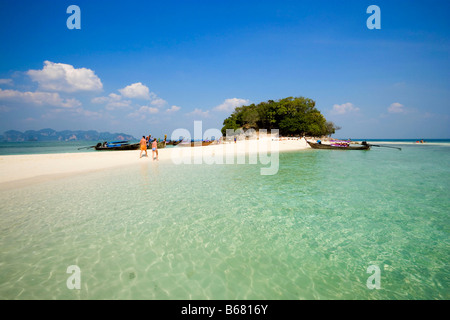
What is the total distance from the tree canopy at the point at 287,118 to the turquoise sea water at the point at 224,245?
6145cm

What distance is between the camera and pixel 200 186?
10820 mm

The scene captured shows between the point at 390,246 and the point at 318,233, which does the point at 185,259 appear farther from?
the point at 390,246

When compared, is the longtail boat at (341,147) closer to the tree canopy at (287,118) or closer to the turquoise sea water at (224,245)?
the tree canopy at (287,118)

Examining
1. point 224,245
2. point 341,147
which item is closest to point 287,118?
point 341,147

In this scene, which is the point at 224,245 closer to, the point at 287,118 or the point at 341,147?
the point at 341,147

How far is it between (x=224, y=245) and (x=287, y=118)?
70563 millimetres

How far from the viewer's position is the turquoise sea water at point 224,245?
353cm

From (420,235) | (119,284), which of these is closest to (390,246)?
(420,235)

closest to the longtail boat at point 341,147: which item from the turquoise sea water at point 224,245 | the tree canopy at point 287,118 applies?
the tree canopy at point 287,118

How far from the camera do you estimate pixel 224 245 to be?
4867 millimetres

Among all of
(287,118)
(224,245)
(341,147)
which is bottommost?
(224,245)

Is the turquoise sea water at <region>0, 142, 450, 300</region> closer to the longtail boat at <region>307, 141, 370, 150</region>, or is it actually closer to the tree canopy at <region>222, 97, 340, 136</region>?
the longtail boat at <region>307, 141, 370, 150</region>
